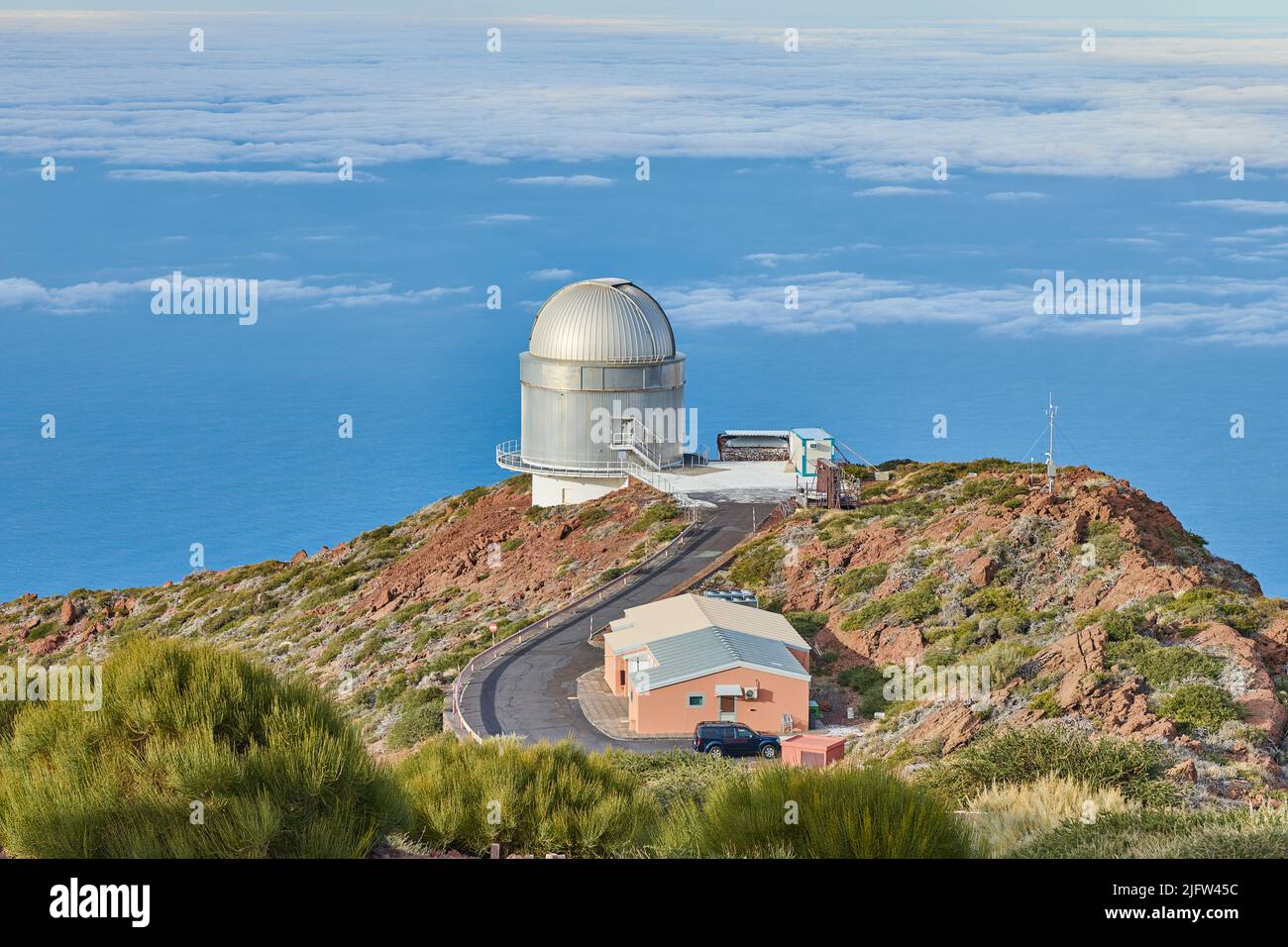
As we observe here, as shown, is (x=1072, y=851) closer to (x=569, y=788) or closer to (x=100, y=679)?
(x=569, y=788)

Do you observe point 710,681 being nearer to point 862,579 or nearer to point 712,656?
point 712,656

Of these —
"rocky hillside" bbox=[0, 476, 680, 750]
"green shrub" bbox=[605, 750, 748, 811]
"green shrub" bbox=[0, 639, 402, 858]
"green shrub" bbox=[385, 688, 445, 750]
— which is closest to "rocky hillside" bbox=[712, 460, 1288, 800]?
"green shrub" bbox=[605, 750, 748, 811]

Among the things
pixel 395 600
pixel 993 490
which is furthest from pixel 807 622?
pixel 395 600

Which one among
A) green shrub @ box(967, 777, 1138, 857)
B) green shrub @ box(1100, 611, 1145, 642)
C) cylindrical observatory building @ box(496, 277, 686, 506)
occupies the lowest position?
green shrub @ box(967, 777, 1138, 857)

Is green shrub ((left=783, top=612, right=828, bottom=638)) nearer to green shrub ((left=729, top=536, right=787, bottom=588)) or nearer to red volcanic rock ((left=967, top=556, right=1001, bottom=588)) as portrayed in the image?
green shrub ((left=729, top=536, right=787, bottom=588))

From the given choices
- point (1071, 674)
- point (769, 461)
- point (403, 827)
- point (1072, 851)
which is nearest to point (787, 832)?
point (1072, 851)

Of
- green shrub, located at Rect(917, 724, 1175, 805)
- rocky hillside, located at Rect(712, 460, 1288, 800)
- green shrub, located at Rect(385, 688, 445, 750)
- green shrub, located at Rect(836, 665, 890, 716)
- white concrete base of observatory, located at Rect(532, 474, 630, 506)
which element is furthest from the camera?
white concrete base of observatory, located at Rect(532, 474, 630, 506)
